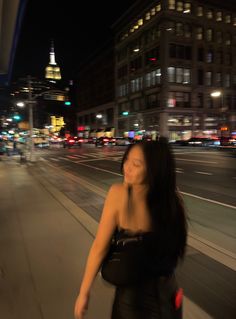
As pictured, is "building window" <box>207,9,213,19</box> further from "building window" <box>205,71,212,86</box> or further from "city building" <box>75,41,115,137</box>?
"city building" <box>75,41,115,137</box>

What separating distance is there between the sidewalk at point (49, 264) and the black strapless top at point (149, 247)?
1771 millimetres

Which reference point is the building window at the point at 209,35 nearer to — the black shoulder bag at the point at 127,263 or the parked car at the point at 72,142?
the parked car at the point at 72,142

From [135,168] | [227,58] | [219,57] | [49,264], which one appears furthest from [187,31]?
[135,168]

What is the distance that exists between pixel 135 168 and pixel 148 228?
358 millimetres

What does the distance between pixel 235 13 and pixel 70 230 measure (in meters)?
68.6

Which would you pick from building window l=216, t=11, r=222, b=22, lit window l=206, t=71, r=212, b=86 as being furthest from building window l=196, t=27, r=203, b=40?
lit window l=206, t=71, r=212, b=86

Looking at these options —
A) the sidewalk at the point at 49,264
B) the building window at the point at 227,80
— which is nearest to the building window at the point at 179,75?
the building window at the point at 227,80

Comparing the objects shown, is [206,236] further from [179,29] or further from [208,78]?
[208,78]

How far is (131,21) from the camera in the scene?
223ft

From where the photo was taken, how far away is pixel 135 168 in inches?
75.9

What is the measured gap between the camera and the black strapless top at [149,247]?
1.82m

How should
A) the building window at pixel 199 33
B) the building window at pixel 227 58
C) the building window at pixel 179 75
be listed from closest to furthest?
the building window at pixel 179 75 → the building window at pixel 199 33 → the building window at pixel 227 58

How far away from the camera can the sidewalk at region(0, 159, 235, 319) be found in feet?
11.5

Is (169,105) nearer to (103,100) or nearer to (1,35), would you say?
(103,100)
